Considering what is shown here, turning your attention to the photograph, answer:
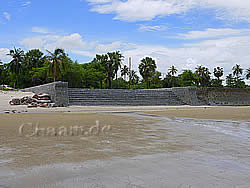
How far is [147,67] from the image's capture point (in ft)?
231

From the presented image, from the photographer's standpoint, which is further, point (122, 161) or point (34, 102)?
point (34, 102)

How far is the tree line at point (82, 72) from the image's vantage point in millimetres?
42719

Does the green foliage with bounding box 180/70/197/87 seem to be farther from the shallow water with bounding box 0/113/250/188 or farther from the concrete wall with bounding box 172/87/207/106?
the shallow water with bounding box 0/113/250/188

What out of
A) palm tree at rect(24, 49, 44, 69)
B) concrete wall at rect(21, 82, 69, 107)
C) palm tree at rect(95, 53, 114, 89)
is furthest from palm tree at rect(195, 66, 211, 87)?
concrete wall at rect(21, 82, 69, 107)

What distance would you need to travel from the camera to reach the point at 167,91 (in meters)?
24.5

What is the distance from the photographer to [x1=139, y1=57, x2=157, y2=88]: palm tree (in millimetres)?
71000

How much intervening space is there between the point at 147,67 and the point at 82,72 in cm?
2766

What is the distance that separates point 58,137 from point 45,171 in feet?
7.37

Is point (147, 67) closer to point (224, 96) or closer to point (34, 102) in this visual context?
point (224, 96)

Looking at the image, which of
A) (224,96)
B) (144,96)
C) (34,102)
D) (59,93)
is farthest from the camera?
(224,96)

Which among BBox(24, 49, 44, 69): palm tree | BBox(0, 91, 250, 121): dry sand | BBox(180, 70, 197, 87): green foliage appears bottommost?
BBox(0, 91, 250, 121): dry sand

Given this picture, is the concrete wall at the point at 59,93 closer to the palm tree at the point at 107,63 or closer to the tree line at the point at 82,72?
the tree line at the point at 82,72

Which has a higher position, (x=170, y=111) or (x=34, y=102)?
(x=34, y=102)

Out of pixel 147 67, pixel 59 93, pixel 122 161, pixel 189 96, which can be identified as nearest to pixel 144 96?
pixel 189 96
